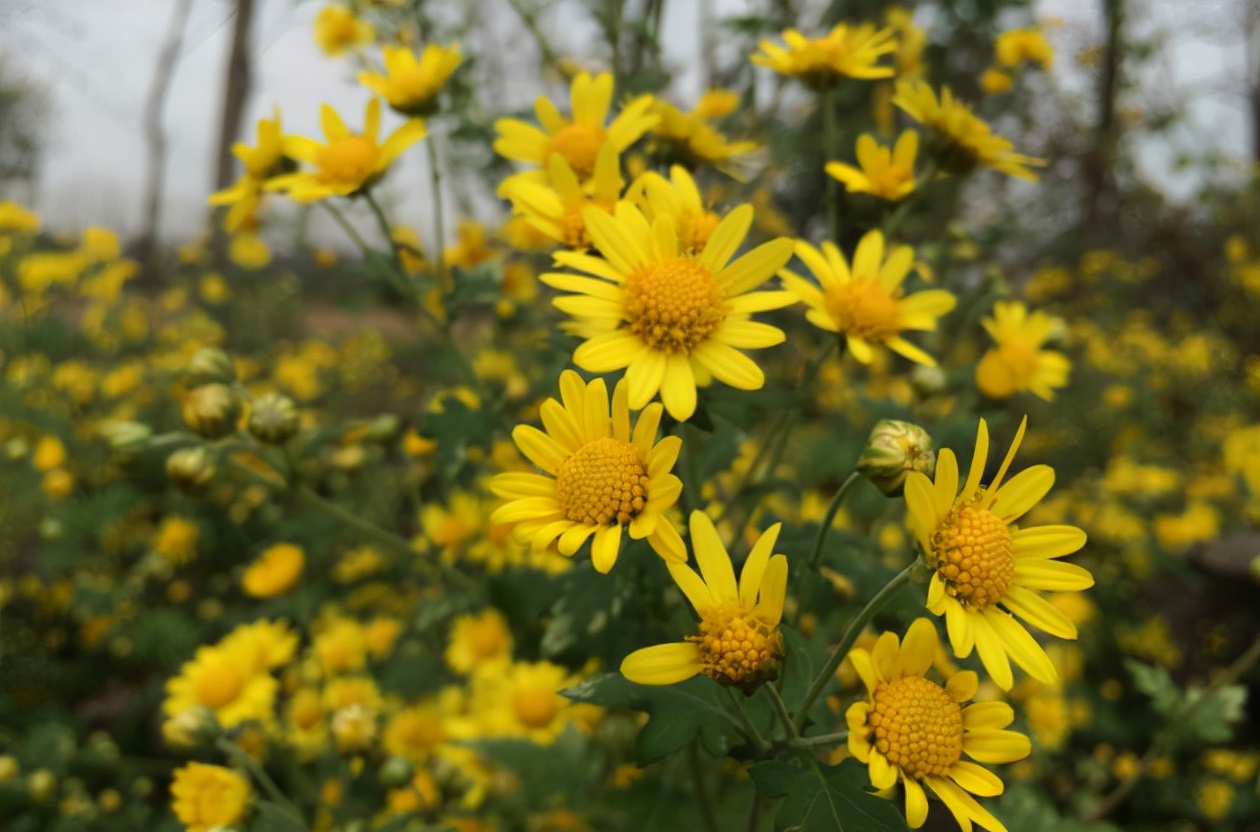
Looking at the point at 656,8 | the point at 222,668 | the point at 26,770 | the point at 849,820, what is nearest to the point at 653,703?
the point at 849,820

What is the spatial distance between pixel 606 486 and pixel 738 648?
219mm

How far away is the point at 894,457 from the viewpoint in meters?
0.86

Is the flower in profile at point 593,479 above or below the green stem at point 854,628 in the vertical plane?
above

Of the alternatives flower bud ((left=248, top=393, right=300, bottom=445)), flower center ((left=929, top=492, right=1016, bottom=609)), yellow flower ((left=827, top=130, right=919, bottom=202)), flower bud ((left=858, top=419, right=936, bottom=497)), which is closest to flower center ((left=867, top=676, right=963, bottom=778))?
flower center ((left=929, top=492, right=1016, bottom=609))

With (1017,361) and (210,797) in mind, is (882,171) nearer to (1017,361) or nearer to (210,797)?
(1017,361)

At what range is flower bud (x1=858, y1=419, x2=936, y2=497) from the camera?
86cm

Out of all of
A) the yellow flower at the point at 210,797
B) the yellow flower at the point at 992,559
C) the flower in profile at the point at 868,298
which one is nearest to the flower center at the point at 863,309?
the flower in profile at the point at 868,298

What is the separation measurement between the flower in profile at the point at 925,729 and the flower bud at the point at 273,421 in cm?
103

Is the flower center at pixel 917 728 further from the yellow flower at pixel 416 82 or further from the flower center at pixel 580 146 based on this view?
the yellow flower at pixel 416 82

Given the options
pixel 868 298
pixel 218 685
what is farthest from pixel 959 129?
pixel 218 685

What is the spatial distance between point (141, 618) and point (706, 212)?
8.69 ft

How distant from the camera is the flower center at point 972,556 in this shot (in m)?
0.79

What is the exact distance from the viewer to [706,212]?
120 centimetres

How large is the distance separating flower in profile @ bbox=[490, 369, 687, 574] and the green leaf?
269 mm
